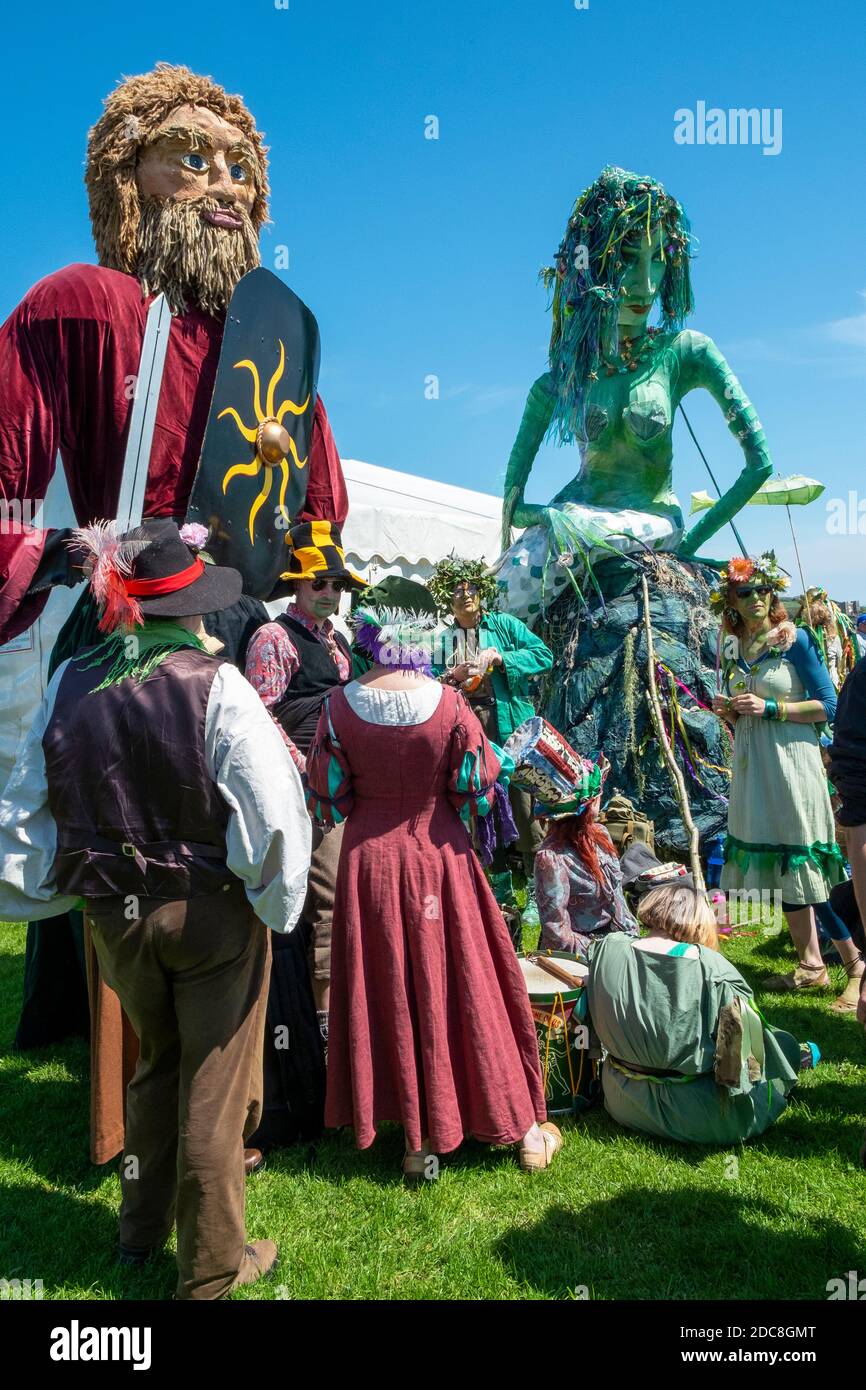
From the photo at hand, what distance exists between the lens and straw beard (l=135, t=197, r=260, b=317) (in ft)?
11.3

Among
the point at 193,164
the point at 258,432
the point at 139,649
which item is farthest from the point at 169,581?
the point at 193,164

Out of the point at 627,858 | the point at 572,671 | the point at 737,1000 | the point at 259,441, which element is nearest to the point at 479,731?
the point at 737,1000

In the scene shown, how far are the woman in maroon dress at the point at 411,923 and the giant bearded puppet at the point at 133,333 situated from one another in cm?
101

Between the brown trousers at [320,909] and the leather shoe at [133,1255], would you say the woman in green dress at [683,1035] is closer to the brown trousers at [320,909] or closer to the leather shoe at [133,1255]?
the brown trousers at [320,909]

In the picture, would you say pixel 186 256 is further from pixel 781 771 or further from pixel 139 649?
pixel 781 771

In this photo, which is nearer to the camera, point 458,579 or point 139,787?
point 139,787

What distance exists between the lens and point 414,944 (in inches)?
112

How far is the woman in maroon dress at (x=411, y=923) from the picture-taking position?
2.83 meters

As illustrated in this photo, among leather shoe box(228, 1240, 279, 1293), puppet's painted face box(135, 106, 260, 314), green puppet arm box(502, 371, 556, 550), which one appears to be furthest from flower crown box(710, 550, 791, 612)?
leather shoe box(228, 1240, 279, 1293)

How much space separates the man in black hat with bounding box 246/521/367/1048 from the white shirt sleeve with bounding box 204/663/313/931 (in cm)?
125

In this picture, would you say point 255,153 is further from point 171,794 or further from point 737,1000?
point 737,1000

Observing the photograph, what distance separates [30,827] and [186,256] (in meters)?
2.26

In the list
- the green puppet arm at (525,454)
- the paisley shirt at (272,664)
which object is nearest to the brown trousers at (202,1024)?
the paisley shirt at (272,664)
